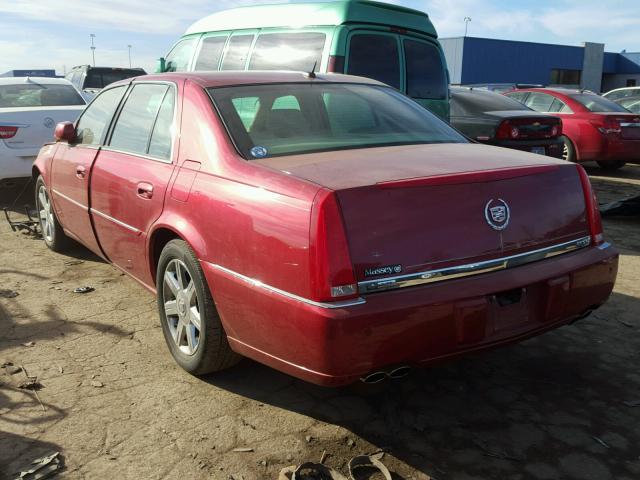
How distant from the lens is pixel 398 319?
2.38 m

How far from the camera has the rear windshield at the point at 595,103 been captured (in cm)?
1062

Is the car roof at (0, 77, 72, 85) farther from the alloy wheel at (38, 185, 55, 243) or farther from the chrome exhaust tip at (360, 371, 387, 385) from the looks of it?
the chrome exhaust tip at (360, 371, 387, 385)

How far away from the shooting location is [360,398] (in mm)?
3092

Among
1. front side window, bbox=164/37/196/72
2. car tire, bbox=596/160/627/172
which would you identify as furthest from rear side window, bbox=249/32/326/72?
car tire, bbox=596/160/627/172

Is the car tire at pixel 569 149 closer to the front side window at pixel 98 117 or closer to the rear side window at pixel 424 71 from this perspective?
the rear side window at pixel 424 71

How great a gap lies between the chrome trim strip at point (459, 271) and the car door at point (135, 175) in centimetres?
145

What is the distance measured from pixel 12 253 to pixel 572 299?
486 centimetres

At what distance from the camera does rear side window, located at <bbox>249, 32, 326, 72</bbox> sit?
656 centimetres

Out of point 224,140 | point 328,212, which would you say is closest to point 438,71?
Answer: point 224,140

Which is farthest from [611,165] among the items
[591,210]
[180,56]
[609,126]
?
[591,210]

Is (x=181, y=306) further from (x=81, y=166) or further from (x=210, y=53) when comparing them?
(x=210, y=53)

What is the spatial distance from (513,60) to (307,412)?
140ft

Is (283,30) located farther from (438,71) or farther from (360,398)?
(360,398)

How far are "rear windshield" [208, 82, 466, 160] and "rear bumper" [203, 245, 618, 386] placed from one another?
2.48 ft
